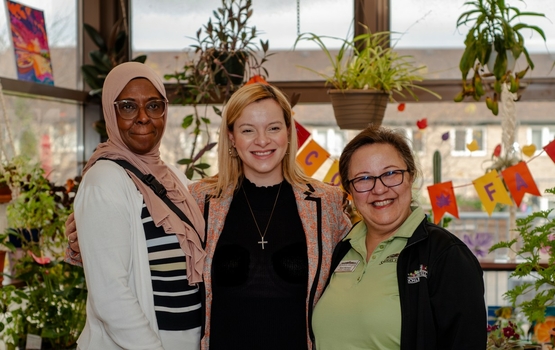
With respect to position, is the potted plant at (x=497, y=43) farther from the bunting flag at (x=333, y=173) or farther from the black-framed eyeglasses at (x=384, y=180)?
the black-framed eyeglasses at (x=384, y=180)


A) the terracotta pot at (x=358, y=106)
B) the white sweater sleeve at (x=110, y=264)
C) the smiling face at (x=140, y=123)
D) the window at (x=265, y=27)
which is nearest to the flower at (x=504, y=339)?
the terracotta pot at (x=358, y=106)

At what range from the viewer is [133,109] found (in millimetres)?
1999

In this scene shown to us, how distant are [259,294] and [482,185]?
152 centimetres

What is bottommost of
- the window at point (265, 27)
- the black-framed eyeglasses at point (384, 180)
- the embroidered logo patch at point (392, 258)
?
the embroidered logo patch at point (392, 258)

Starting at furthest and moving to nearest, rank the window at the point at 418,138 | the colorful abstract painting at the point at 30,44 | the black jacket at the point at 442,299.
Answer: the window at the point at 418,138
the colorful abstract painting at the point at 30,44
the black jacket at the point at 442,299

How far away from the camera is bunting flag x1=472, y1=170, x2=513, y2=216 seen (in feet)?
10.2

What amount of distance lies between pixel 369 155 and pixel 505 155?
1602 mm

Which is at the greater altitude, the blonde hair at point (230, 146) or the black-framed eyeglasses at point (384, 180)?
the blonde hair at point (230, 146)

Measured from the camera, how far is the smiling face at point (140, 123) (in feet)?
6.52

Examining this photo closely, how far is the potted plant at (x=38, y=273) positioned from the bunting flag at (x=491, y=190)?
1.88 meters

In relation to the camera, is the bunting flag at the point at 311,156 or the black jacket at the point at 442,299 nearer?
the black jacket at the point at 442,299

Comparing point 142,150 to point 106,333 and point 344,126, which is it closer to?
point 106,333

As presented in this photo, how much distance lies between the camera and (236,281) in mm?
2074

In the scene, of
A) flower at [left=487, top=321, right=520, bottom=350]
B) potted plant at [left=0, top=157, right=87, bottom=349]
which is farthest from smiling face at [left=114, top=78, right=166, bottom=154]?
flower at [left=487, top=321, right=520, bottom=350]
